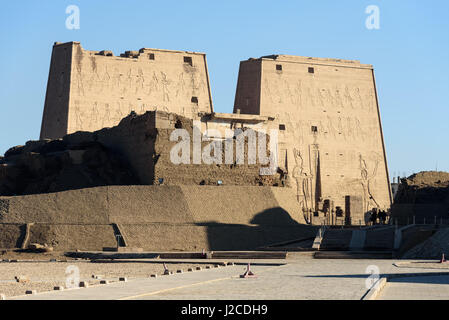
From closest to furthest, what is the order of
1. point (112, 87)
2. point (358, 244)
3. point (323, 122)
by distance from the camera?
point (358, 244), point (112, 87), point (323, 122)

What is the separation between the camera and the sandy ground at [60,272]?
18547 millimetres

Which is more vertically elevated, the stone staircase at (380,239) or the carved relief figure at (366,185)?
the carved relief figure at (366,185)

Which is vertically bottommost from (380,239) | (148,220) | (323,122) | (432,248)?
(432,248)

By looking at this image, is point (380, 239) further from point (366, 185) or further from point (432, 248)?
point (366, 185)

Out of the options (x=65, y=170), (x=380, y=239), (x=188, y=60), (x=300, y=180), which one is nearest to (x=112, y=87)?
(x=188, y=60)

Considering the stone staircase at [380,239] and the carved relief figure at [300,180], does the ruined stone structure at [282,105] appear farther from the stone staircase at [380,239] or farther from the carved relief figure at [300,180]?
the stone staircase at [380,239]

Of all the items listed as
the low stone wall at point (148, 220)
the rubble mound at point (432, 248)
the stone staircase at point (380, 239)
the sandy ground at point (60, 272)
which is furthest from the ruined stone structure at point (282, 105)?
the sandy ground at point (60, 272)

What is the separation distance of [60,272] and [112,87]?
92.6ft

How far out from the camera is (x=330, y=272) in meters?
20.4

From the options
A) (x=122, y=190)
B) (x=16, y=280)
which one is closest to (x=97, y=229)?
(x=122, y=190)

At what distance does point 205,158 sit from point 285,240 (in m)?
5.47

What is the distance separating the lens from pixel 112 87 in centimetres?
5122

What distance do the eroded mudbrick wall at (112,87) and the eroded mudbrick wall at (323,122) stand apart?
3963mm

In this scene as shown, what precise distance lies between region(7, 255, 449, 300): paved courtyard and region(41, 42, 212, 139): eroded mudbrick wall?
103 feet
